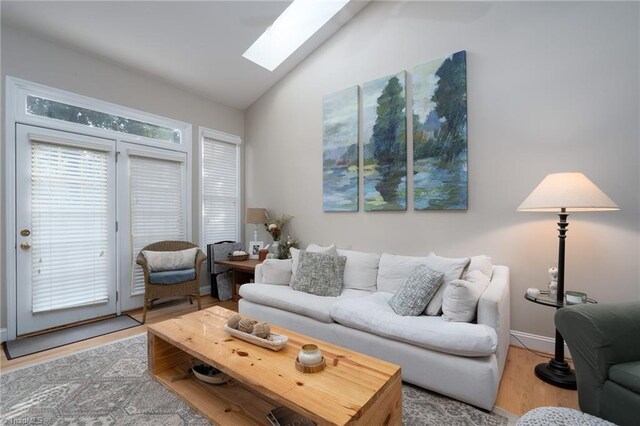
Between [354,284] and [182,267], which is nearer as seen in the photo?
[354,284]

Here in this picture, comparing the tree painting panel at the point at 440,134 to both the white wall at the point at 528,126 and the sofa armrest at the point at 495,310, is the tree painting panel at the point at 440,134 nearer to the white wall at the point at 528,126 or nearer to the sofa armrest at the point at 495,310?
the white wall at the point at 528,126

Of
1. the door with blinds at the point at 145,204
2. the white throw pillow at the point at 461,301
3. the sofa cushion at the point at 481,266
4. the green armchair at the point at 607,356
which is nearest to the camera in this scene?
the green armchair at the point at 607,356

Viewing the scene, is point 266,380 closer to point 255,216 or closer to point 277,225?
point 277,225

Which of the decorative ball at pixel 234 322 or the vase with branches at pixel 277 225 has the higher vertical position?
the vase with branches at pixel 277 225

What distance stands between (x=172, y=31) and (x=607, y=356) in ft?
14.2

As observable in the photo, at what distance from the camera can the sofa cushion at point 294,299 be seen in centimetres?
249

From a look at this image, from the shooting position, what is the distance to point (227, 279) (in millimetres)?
4270

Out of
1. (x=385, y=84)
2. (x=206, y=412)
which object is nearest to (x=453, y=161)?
(x=385, y=84)

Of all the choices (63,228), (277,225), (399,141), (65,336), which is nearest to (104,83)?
(63,228)

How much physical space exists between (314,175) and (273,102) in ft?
4.72

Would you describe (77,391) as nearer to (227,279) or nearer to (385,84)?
(227,279)

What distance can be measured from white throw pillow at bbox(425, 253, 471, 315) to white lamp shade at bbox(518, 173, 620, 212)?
632 mm

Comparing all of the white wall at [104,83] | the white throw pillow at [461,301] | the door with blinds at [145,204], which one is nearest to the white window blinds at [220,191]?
the white wall at [104,83]

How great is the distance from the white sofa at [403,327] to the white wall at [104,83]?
2.39m
